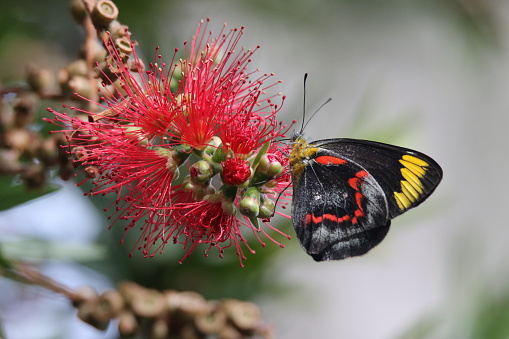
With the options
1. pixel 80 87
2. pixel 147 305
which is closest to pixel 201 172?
pixel 80 87

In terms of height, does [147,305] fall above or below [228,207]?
below

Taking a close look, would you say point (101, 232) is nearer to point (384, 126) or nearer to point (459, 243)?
point (384, 126)

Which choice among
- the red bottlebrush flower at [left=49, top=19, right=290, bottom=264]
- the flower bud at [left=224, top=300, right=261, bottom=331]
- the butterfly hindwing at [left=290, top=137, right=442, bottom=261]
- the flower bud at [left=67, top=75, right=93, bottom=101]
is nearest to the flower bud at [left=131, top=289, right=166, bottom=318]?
the flower bud at [left=224, top=300, right=261, bottom=331]

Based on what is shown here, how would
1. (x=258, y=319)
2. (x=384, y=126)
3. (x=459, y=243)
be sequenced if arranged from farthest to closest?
(x=459, y=243) < (x=384, y=126) < (x=258, y=319)

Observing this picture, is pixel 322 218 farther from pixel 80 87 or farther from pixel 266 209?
pixel 80 87

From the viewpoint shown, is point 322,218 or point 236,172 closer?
point 236,172

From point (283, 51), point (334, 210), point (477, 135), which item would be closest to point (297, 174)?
point (334, 210)
